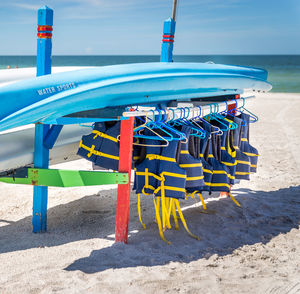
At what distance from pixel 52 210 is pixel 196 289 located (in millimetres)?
2351

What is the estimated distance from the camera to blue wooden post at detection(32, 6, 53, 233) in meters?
3.59

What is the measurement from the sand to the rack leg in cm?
13

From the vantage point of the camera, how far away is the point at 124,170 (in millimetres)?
3299

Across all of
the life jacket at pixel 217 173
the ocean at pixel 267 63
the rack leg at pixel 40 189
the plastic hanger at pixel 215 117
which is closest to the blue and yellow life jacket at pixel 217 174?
the life jacket at pixel 217 173

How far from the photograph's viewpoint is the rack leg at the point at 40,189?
3.71 meters

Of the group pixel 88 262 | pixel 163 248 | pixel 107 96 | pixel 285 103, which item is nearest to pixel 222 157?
pixel 163 248

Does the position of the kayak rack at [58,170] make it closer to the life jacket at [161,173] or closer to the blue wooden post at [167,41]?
the life jacket at [161,173]

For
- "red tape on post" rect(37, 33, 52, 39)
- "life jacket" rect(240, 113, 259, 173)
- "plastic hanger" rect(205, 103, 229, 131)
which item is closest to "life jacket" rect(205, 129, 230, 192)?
"plastic hanger" rect(205, 103, 229, 131)

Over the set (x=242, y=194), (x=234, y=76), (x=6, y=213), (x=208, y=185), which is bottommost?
(x=6, y=213)

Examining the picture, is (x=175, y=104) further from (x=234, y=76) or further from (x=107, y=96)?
(x=107, y=96)

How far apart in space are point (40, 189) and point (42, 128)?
1.82 feet

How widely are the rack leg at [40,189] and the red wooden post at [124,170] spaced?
0.83m

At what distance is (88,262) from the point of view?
3.08 m

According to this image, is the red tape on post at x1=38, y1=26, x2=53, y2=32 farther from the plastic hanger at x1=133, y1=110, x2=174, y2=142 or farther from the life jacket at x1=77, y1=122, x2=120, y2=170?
the plastic hanger at x1=133, y1=110, x2=174, y2=142
